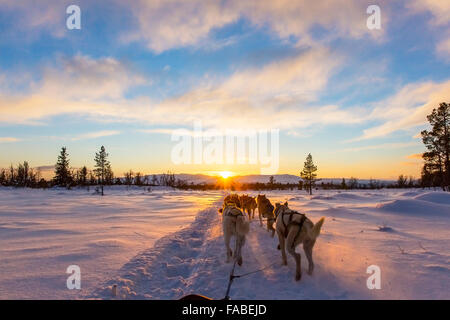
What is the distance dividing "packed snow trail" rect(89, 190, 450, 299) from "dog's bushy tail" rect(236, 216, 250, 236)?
90 centimetres

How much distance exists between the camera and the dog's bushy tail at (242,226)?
213 inches

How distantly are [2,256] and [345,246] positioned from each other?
385 inches

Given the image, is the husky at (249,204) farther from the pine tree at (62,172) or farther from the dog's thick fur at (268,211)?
the pine tree at (62,172)

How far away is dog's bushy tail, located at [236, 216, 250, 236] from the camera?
541 centimetres

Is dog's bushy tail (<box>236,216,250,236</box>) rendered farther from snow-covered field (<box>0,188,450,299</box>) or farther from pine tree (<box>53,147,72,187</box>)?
pine tree (<box>53,147,72,187</box>)

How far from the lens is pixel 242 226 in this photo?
214 inches

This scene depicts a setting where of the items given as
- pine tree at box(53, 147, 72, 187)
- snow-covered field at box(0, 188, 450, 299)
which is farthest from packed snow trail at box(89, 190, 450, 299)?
pine tree at box(53, 147, 72, 187)

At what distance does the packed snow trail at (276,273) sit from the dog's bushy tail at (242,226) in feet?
2.94

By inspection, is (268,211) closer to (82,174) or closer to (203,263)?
(203,263)

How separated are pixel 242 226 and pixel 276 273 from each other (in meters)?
1.31
